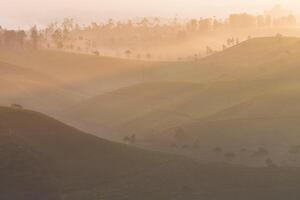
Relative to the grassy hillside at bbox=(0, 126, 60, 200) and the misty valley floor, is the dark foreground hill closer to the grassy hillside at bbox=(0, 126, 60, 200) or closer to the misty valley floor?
the grassy hillside at bbox=(0, 126, 60, 200)

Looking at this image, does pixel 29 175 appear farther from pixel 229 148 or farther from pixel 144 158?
pixel 229 148

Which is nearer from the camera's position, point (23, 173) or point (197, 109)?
point (23, 173)

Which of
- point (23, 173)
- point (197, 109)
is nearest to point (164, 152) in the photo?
point (23, 173)

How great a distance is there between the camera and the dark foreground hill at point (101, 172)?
71.6m

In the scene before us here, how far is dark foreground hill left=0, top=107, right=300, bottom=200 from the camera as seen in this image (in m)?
71.6

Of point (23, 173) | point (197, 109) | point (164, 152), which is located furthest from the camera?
point (197, 109)

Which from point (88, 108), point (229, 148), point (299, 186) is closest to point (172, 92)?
point (88, 108)

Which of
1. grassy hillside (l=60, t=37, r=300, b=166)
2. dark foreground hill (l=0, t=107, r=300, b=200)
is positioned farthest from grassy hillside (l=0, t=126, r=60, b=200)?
grassy hillside (l=60, t=37, r=300, b=166)

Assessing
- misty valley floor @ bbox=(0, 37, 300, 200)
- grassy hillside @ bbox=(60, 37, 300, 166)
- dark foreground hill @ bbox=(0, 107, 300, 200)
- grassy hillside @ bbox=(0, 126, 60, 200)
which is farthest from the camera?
grassy hillside @ bbox=(60, 37, 300, 166)

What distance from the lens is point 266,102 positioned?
487ft

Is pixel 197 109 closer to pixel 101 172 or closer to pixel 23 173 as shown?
pixel 101 172

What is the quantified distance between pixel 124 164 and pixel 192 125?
2035 inches

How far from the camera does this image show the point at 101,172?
262ft

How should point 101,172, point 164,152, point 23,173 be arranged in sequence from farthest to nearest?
point 164,152 < point 101,172 < point 23,173
